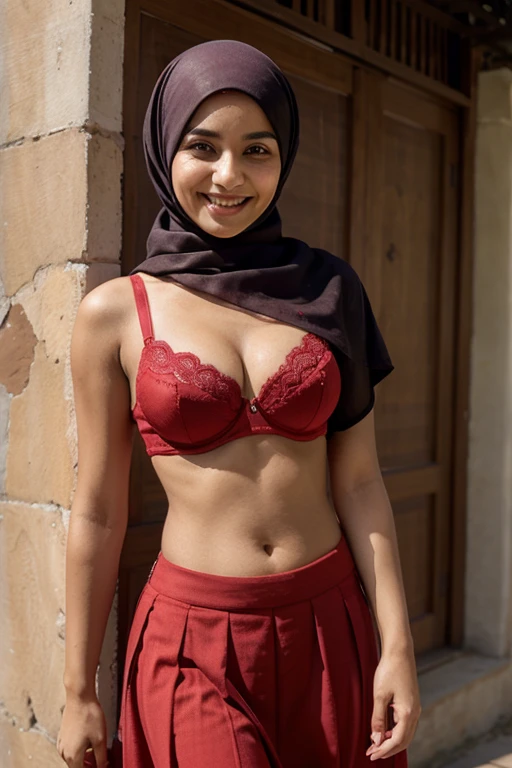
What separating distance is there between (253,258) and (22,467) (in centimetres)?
97

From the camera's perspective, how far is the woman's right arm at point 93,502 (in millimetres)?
1844

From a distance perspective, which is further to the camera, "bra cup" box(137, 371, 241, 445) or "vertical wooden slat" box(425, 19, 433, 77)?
"vertical wooden slat" box(425, 19, 433, 77)

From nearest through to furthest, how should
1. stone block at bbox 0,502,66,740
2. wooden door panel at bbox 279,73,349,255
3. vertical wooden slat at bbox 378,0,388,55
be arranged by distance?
1. stone block at bbox 0,502,66,740
2. wooden door panel at bbox 279,73,349,255
3. vertical wooden slat at bbox 378,0,388,55

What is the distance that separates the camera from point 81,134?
2205 millimetres

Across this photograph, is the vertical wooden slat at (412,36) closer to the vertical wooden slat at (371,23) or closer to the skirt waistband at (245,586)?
the vertical wooden slat at (371,23)

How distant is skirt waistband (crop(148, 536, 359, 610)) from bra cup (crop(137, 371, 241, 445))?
0.29m

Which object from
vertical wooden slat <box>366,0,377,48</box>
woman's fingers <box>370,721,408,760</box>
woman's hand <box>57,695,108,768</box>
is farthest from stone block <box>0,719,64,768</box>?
vertical wooden slat <box>366,0,377,48</box>

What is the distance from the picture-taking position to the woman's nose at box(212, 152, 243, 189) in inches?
69.4

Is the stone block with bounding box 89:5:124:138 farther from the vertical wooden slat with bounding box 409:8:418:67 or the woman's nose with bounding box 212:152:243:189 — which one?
the vertical wooden slat with bounding box 409:8:418:67

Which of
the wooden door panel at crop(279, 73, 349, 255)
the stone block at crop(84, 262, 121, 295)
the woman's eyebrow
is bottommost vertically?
the stone block at crop(84, 262, 121, 295)

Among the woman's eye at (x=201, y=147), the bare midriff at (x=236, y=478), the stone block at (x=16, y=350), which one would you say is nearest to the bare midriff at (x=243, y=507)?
the bare midriff at (x=236, y=478)

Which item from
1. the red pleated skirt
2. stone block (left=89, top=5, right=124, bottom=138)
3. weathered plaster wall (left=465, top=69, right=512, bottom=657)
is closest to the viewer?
the red pleated skirt

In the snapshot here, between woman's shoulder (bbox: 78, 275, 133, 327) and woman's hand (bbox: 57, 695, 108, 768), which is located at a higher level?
woman's shoulder (bbox: 78, 275, 133, 327)

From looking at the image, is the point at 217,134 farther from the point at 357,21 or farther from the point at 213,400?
the point at 357,21
